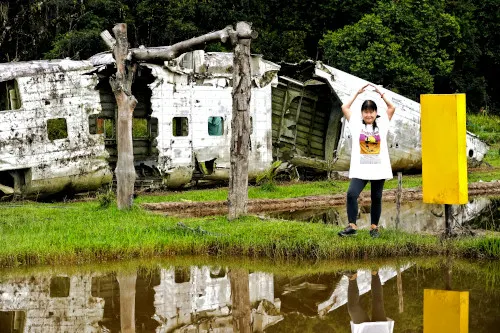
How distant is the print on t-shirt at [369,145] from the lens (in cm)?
1231

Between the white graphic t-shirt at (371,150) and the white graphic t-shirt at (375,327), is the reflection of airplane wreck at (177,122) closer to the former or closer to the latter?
the white graphic t-shirt at (371,150)

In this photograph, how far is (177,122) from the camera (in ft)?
79.3

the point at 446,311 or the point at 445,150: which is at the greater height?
the point at 445,150

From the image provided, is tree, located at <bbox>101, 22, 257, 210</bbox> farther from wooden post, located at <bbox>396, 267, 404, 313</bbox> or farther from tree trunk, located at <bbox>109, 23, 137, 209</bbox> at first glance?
wooden post, located at <bbox>396, 267, 404, 313</bbox>

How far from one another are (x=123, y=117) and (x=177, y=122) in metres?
7.25

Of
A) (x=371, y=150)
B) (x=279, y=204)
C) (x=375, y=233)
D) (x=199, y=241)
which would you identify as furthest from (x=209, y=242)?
(x=279, y=204)

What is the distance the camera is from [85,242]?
12.8 meters

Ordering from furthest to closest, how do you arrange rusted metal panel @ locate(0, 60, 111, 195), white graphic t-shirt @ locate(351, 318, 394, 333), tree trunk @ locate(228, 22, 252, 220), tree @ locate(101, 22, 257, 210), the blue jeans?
rusted metal panel @ locate(0, 60, 111, 195), tree @ locate(101, 22, 257, 210), tree trunk @ locate(228, 22, 252, 220), the blue jeans, white graphic t-shirt @ locate(351, 318, 394, 333)

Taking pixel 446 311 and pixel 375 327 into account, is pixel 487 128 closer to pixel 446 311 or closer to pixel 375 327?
pixel 446 311

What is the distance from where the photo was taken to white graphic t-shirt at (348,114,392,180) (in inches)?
485

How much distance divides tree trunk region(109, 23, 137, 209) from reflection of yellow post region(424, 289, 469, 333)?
8.24 meters

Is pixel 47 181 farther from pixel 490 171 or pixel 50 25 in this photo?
pixel 50 25

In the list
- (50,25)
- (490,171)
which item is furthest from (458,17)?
(50,25)

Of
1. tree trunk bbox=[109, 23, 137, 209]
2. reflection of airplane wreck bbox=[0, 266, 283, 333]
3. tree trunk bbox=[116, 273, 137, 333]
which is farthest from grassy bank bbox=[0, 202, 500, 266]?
tree trunk bbox=[109, 23, 137, 209]
